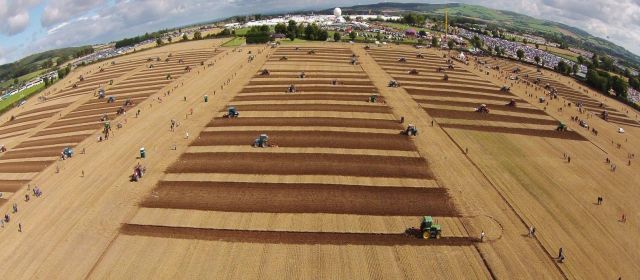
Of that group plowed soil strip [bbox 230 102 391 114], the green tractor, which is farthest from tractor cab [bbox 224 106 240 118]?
the green tractor

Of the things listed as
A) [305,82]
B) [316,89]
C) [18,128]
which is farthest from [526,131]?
[18,128]

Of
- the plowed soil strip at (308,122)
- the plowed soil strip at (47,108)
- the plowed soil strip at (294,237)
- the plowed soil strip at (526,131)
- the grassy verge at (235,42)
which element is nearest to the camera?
the plowed soil strip at (294,237)

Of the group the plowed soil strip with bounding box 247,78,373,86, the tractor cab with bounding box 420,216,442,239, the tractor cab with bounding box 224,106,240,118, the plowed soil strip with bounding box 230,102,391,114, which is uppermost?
the plowed soil strip with bounding box 247,78,373,86

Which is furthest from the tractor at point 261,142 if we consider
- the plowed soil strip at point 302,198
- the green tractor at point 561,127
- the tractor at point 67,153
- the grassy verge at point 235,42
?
the grassy verge at point 235,42

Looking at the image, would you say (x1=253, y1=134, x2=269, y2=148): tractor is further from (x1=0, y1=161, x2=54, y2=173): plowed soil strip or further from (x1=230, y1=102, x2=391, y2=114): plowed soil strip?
(x1=0, y1=161, x2=54, y2=173): plowed soil strip

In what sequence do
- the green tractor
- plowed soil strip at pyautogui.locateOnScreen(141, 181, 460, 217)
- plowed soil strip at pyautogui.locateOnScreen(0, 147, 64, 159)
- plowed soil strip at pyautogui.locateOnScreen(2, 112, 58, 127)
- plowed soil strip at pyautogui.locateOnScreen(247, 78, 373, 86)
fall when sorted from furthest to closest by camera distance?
plowed soil strip at pyautogui.locateOnScreen(247, 78, 373, 86), plowed soil strip at pyautogui.locateOnScreen(2, 112, 58, 127), the green tractor, plowed soil strip at pyautogui.locateOnScreen(0, 147, 64, 159), plowed soil strip at pyautogui.locateOnScreen(141, 181, 460, 217)

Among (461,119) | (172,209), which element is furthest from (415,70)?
(172,209)

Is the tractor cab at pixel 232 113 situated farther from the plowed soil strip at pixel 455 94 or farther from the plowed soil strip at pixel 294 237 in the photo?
the plowed soil strip at pixel 455 94
